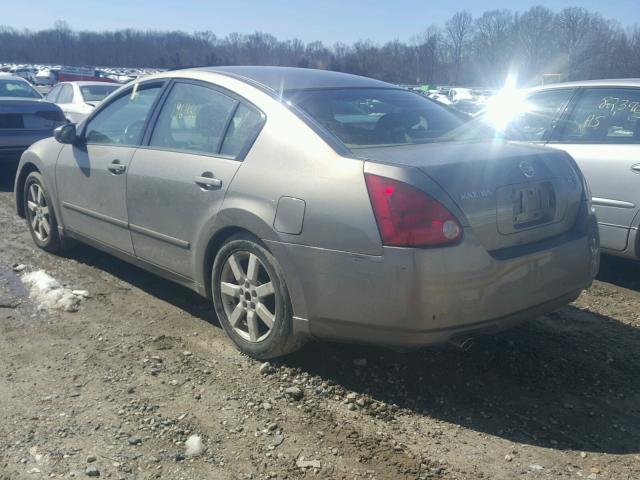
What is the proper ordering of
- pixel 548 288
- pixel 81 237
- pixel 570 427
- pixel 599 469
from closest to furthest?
pixel 599 469, pixel 570 427, pixel 548 288, pixel 81 237

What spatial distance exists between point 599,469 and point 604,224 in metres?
2.89

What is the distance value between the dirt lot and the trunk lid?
808 millimetres

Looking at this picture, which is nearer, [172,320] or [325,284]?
[325,284]

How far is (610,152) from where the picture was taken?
5211 mm

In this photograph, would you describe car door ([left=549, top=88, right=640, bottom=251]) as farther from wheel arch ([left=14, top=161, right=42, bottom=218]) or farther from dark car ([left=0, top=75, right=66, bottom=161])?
dark car ([left=0, top=75, right=66, bottom=161])

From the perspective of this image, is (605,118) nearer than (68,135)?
No

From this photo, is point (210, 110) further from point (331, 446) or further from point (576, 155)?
point (576, 155)

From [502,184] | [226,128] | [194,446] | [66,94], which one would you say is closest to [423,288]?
[502,184]

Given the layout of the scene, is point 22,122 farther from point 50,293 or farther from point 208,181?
point 208,181

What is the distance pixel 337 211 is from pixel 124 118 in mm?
2359

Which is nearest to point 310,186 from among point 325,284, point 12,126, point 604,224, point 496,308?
point 325,284

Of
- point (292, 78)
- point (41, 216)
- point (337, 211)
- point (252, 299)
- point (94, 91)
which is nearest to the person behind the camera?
point (337, 211)

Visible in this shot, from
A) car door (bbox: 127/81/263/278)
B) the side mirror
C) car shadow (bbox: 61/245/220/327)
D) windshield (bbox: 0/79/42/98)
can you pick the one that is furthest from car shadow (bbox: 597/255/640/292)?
windshield (bbox: 0/79/42/98)

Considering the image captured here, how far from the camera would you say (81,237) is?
5195 mm
